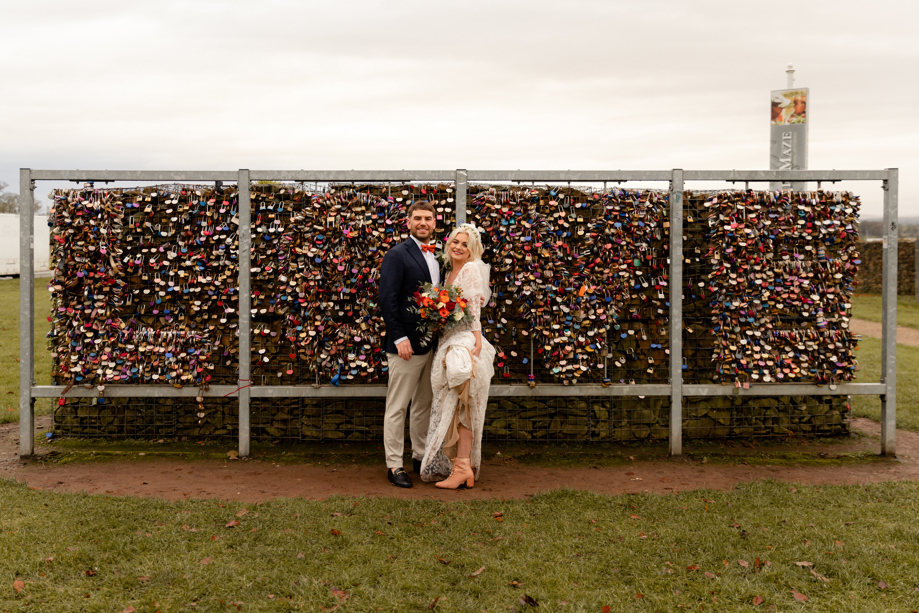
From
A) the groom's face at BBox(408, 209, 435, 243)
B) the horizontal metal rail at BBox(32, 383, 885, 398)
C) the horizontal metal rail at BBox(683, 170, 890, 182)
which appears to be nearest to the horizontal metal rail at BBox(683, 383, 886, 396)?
the horizontal metal rail at BBox(32, 383, 885, 398)

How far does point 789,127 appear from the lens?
14656 mm

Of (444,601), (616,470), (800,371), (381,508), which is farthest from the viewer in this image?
(800,371)

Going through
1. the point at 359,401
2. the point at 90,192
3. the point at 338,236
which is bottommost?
the point at 359,401

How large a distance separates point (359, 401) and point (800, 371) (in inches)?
174

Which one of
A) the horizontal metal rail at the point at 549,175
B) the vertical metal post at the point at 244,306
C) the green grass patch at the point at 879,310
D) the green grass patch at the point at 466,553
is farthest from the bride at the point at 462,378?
the green grass patch at the point at 879,310

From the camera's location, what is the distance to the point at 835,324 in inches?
267

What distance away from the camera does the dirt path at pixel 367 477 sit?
18.5 ft

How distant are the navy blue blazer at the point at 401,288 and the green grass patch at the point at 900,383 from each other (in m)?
6.01

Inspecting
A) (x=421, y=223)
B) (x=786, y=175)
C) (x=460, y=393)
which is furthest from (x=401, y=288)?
(x=786, y=175)

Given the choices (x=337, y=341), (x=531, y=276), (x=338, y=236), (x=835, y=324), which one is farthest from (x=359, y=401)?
(x=835, y=324)

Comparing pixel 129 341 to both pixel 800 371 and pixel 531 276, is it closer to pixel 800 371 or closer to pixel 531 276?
pixel 531 276

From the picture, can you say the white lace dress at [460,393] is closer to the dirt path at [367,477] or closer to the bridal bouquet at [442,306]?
the bridal bouquet at [442,306]

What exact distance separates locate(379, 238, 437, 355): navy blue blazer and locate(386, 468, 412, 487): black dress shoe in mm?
1032

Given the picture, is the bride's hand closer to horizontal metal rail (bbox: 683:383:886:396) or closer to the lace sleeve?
the lace sleeve
